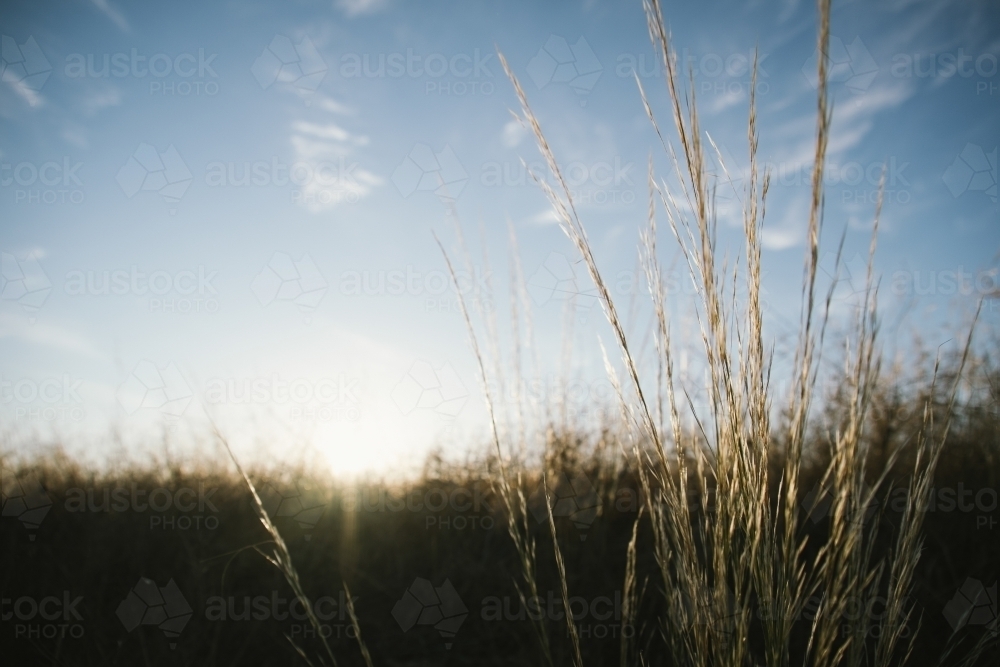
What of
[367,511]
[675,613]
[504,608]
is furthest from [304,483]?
[675,613]

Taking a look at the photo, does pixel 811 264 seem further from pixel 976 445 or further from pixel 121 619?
pixel 976 445
